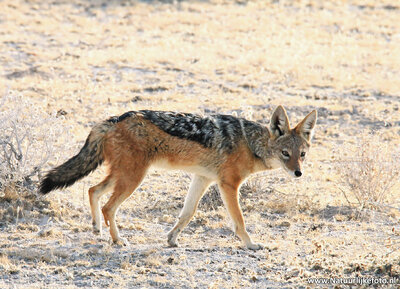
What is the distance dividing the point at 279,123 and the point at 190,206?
4.84ft

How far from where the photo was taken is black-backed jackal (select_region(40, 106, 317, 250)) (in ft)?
22.8

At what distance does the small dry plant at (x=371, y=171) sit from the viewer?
9.07m

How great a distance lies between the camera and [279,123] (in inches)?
300

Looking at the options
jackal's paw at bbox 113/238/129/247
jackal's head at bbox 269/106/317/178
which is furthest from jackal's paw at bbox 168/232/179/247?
jackal's head at bbox 269/106/317/178

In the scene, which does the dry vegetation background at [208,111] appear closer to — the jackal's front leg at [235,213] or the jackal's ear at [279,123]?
the jackal's front leg at [235,213]

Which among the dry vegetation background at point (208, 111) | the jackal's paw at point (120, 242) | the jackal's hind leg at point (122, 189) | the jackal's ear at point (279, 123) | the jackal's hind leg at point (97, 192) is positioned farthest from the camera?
the jackal's ear at point (279, 123)

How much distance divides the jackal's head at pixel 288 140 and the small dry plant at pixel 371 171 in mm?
1835

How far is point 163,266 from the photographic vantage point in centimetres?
657

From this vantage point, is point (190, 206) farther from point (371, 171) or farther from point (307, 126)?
point (371, 171)

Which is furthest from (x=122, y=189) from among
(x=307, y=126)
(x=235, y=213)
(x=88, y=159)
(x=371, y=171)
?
(x=371, y=171)

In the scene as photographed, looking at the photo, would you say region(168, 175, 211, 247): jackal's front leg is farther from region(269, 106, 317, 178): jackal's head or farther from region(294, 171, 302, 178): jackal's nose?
region(294, 171, 302, 178): jackal's nose

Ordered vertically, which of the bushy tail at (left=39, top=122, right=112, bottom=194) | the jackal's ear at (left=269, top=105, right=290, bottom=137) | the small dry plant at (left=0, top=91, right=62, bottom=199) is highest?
the jackal's ear at (left=269, top=105, right=290, bottom=137)

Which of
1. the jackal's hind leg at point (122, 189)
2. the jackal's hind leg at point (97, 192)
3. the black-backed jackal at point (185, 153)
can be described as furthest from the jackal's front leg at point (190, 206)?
the jackal's hind leg at point (97, 192)

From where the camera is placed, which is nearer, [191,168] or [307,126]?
[191,168]
